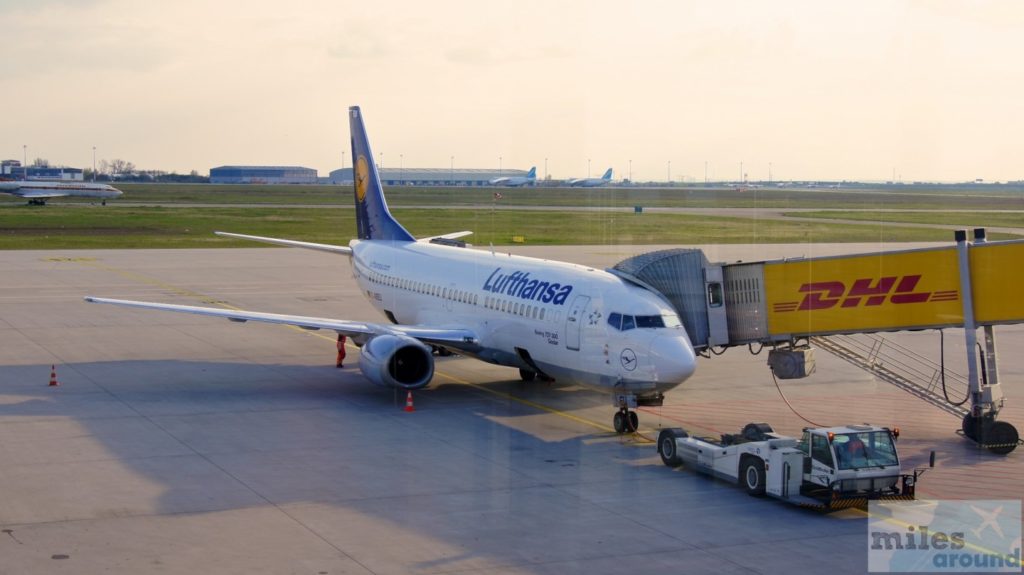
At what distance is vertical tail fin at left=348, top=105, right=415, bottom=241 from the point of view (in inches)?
1727

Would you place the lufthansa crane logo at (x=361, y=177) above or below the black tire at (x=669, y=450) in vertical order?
above

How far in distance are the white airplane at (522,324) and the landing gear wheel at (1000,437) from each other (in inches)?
274

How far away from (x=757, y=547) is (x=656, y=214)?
18702 millimetres

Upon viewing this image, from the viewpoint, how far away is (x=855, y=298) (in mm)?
27000

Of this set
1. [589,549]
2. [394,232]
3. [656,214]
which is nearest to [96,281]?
[394,232]

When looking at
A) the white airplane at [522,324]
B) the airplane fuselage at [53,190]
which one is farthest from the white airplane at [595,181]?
the airplane fuselage at [53,190]

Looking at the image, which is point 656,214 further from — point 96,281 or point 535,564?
point 96,281

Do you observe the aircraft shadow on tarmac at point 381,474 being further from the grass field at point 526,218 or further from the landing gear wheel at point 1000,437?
the grass field at point 526,218

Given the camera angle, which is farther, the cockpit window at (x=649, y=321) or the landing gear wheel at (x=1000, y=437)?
the cockpit window at (x=649, y=321)

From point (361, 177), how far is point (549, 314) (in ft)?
57.9

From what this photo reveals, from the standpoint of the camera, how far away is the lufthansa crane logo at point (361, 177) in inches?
1770

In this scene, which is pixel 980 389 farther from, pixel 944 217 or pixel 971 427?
pixel 944 217

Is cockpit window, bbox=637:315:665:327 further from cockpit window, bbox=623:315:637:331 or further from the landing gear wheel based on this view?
the landing gear wheel

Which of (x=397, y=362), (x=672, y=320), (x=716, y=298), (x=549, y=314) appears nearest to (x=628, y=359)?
(x=672, y=320)
